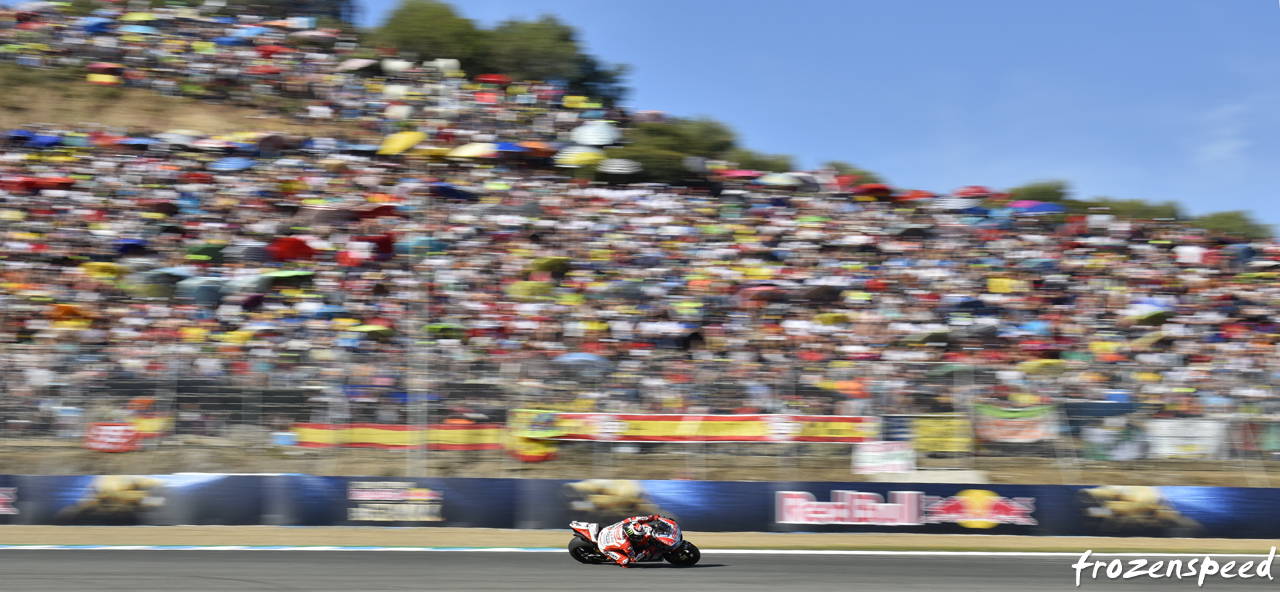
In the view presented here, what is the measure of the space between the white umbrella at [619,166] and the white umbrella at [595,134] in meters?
1.46

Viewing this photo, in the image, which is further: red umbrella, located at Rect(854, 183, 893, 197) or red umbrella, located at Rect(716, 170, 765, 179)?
red umbrella, located at Rect(716, 170, 765, 179)

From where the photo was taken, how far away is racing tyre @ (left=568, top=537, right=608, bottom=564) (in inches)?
471

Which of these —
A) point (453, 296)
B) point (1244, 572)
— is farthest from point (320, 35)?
point (1244, 572)

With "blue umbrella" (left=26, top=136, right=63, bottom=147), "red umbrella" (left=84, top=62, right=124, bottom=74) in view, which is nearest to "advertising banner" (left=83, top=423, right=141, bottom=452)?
"blue umbrella" (left=26, top=136, right=63, bottom=147)

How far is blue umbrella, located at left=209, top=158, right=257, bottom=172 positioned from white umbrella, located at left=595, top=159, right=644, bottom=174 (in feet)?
26.2

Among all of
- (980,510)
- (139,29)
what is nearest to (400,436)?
(980,510)

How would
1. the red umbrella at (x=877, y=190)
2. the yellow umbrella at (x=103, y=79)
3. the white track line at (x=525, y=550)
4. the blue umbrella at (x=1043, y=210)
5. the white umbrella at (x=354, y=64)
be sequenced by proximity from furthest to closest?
1. the yellow umbrella at (x=103, y=79)
2. the white umbrella at (x=354, y=64)
3. the red umbrella at (x=877, y=190)
4. the blue umbrella at (x=1043, y=210)
5. the white track line at (x=525, y=550)

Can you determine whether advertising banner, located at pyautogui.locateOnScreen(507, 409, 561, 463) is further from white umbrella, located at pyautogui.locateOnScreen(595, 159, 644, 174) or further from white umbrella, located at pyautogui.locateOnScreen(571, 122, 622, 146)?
white umbrella, located at pyautogui.locateOnScreen(571, 122, 622, 146)

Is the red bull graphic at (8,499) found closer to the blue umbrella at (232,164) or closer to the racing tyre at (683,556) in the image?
the racing tyre at (683,556)

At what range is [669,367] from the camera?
55.5 feet

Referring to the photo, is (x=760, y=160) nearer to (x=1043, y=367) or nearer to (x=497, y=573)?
(x=1043, y=367)

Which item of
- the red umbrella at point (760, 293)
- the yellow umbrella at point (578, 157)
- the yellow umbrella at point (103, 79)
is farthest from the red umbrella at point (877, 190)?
the yellow umbrella at point (103, 79)

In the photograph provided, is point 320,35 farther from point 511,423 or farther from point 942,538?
point 942,538

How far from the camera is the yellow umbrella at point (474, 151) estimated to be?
25688mm
